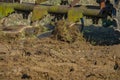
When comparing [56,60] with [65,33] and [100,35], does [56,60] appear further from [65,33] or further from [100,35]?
[100,35]

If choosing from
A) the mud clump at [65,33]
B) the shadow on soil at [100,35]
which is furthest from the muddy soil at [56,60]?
the shadow on soil at [100,35]

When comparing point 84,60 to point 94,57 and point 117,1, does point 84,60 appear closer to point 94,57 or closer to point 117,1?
point 94,57

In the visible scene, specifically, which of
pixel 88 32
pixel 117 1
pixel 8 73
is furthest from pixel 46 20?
pixel 8 73

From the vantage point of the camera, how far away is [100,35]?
9484 millimetres

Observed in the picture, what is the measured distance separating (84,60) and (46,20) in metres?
4.39

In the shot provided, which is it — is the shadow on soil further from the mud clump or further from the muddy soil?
the muddy soil

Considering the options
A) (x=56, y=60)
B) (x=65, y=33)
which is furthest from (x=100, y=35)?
(x=56, y=60)

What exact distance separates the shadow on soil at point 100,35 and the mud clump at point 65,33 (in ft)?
1.19

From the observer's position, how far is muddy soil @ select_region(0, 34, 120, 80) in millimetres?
5805

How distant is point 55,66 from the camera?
20.6 ft

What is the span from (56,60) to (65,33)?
5.21ft

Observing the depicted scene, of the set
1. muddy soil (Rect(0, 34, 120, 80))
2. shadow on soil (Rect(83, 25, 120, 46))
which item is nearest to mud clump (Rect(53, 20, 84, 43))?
muddy soil (Rect(0, 34, 120, 80))

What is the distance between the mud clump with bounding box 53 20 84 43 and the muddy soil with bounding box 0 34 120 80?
15 centimetres

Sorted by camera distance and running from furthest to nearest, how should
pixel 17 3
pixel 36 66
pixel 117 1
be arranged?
pixel 17 3
pixel 117 1
pixel 36 66
